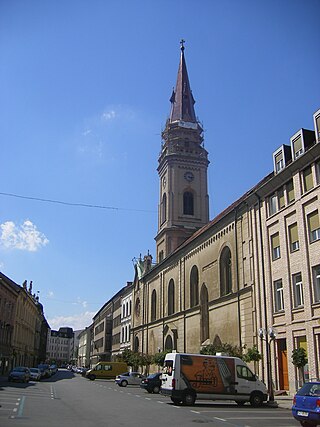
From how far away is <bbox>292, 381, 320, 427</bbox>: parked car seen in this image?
535 inches

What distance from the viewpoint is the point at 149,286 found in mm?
67750

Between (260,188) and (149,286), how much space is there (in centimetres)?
3828

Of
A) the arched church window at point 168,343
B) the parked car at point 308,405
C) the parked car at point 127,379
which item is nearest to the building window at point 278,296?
the parked car at point 308,405

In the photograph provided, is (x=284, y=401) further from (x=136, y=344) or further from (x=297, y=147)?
(x=136, y=344)

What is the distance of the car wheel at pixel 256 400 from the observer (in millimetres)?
23672

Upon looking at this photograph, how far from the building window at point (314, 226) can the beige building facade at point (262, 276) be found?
0.20ft

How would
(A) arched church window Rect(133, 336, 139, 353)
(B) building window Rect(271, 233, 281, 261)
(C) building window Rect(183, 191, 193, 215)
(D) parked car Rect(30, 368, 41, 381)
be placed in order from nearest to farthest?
(B) building window Rect(271, 233, 281, 261)
(D) parked car Rect(30, 368, 41, 381)
(C) building window Rect(183, 191, 193, 215)
(A) arched church window Rect(133, 336, 139, 353)

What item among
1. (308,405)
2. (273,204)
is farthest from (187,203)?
(308,405)

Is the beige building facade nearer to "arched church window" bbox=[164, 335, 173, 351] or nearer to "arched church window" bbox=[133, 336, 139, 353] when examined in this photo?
"arched church window" bbox=[164, 335, 173, 351]

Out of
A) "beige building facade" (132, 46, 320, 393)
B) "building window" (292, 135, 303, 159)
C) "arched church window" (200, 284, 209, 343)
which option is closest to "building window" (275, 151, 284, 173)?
"beige building facade" (132, 46, 320, 393)

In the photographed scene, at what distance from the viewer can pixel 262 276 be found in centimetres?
3170

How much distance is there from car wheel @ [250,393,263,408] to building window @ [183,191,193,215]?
150 feet

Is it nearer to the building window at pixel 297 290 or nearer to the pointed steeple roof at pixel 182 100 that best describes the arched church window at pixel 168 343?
the building window at pixel 297 290

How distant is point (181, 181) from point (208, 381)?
48.5 meters
